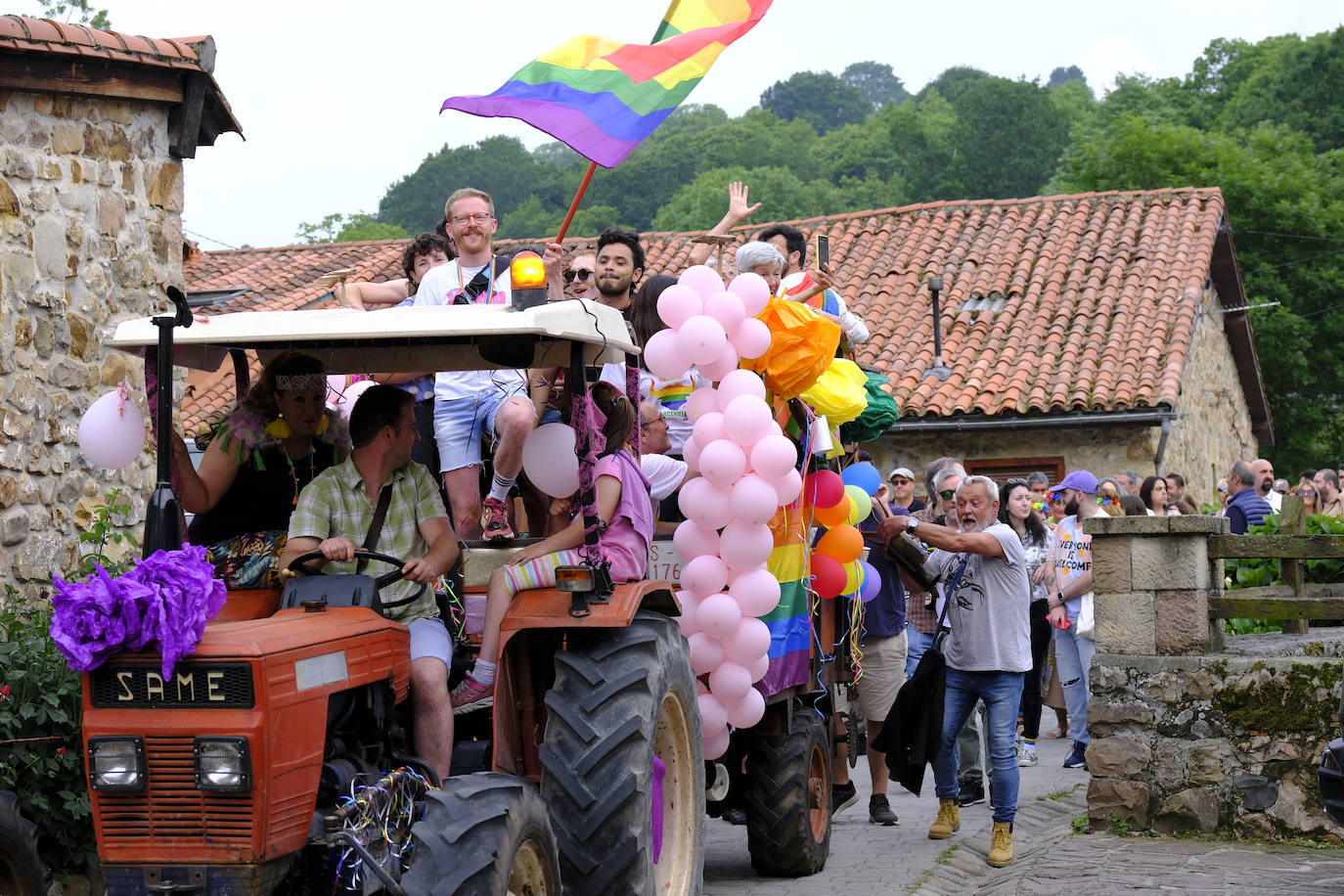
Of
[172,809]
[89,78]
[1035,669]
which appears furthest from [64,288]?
[1035,669]

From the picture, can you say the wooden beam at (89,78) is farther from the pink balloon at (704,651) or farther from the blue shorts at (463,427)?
the pink balloon at (704,651)

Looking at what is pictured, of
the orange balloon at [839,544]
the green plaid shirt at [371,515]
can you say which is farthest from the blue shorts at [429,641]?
the orange balloon at [839,544]

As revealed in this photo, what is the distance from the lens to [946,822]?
9227mm

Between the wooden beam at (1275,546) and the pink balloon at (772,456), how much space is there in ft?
11.0

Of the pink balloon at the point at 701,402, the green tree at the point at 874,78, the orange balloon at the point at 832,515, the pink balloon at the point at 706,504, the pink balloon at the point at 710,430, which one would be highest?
the green tree at the point at 874,78

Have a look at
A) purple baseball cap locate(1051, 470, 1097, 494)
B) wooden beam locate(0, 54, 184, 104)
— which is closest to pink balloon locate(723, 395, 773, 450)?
wooden beam locate(0, 54, 184, 104)

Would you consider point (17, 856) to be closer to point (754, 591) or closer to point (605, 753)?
point (605, 753)

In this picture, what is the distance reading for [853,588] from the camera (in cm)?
860

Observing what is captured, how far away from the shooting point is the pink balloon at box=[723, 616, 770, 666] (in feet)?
23.4

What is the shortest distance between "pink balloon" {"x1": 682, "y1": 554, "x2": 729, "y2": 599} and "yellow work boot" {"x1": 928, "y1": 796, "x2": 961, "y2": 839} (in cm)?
276

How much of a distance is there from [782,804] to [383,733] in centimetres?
306

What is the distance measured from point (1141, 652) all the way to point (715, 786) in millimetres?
3056

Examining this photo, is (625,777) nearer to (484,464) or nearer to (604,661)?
(604,661)

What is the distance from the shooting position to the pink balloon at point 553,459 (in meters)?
5.94
